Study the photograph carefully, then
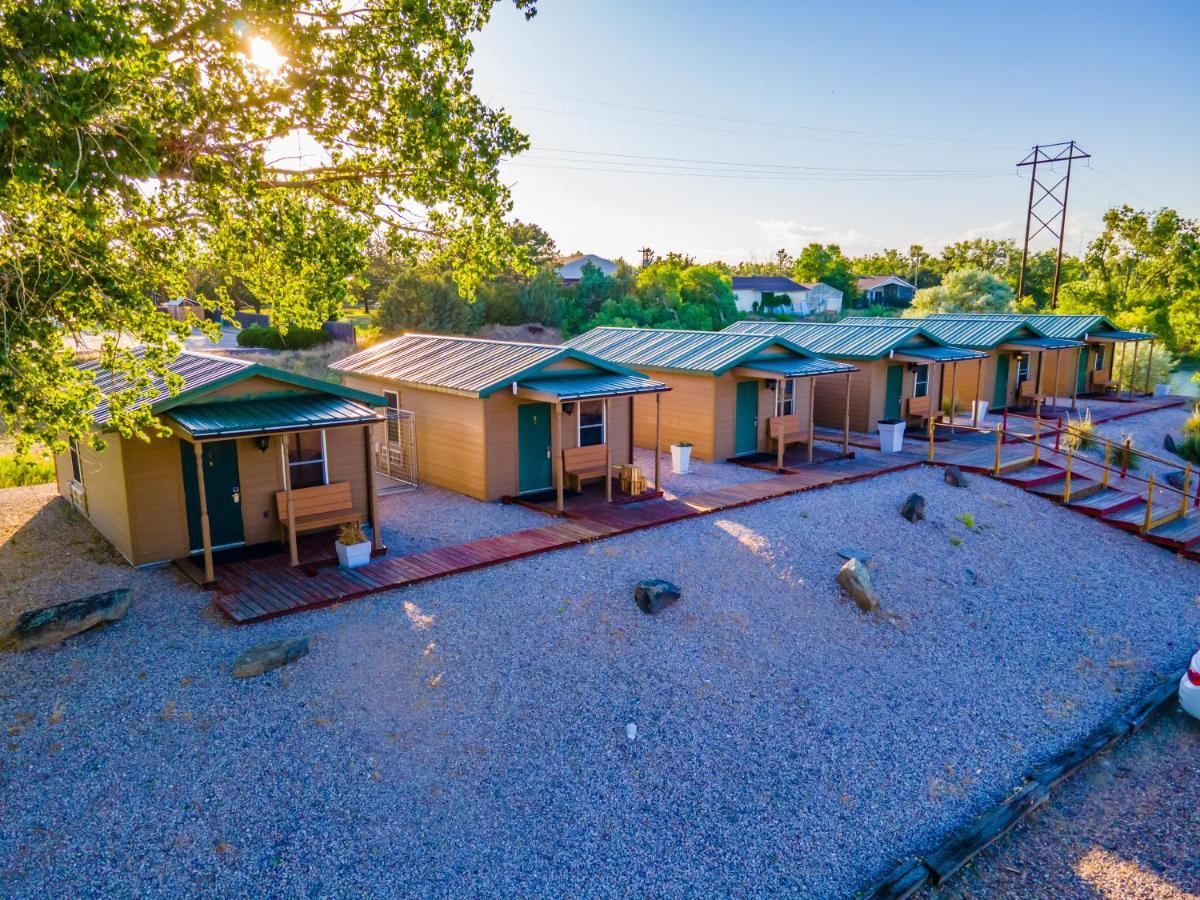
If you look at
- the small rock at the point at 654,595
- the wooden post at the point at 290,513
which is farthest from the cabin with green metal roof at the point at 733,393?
the wooden post at the point at 290,513

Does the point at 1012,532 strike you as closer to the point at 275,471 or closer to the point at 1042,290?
the point at 275,471

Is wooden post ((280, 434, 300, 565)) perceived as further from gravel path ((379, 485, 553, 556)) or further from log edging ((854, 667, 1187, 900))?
log edging ((854, 667, 1187, 900))

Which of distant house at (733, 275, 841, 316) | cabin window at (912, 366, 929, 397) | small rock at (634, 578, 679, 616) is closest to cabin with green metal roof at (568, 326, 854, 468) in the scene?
cabin window at (912, 366, 929, 397)

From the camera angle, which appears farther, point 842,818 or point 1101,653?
point 1101,653

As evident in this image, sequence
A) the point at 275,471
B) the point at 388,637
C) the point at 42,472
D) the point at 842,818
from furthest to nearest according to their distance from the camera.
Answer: the point at 42,472 < the point at 275,471 < the point at 388,637 < the point at 842,818

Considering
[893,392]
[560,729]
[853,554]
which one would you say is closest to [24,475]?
[560,729]

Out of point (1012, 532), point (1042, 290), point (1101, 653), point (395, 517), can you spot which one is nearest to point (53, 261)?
point (395, 517)

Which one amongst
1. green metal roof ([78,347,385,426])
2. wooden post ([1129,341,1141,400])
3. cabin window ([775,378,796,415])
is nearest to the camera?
green metal roof ([78,347,385,426])
